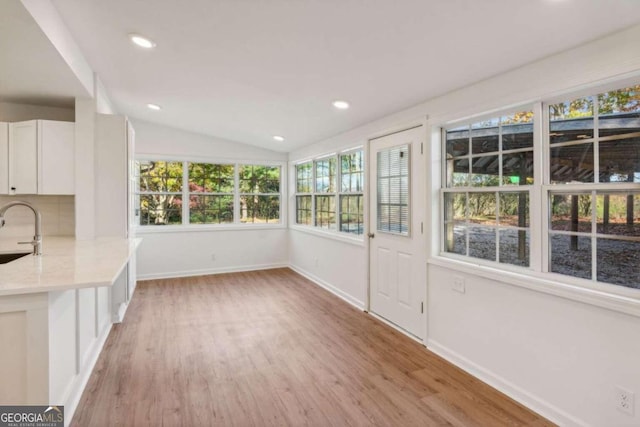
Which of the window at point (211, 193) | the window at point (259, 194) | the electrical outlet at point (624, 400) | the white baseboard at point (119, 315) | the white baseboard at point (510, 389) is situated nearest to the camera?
the electrical outlet at point (624, 400)

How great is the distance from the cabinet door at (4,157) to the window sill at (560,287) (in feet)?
13.0

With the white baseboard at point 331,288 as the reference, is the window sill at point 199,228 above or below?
above

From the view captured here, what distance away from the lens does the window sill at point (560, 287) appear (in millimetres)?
1743

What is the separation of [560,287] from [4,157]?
4435mm

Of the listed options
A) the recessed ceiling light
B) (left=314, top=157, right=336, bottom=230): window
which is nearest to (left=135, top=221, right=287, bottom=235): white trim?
(left=314, top=157, right=336, bottom=230): window

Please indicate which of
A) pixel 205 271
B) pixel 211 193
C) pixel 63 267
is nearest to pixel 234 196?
pixel 211 193

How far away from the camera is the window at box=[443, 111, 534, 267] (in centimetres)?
235

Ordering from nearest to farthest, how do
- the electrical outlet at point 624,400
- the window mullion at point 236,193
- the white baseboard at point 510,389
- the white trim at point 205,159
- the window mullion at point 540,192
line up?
the electrical outlet at point 624,400
the white baseboard at point 510,389
the window mullion at point 540,192
the white trim at point 205,159
the window mullion at point 236,193

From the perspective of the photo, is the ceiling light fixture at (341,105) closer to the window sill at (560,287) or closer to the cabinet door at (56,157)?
the window sill at (560,287)

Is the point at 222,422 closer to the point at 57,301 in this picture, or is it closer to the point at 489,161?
the point at 57,301

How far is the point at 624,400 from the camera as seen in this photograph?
69.1 inches

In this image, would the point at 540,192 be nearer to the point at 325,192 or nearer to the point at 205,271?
the point at 325,192

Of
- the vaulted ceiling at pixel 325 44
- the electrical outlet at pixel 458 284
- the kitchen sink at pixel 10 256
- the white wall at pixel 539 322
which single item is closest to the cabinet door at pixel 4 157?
the kitchen sink at pixel 10 256

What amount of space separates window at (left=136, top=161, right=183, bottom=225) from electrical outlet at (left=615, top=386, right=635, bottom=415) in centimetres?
564
